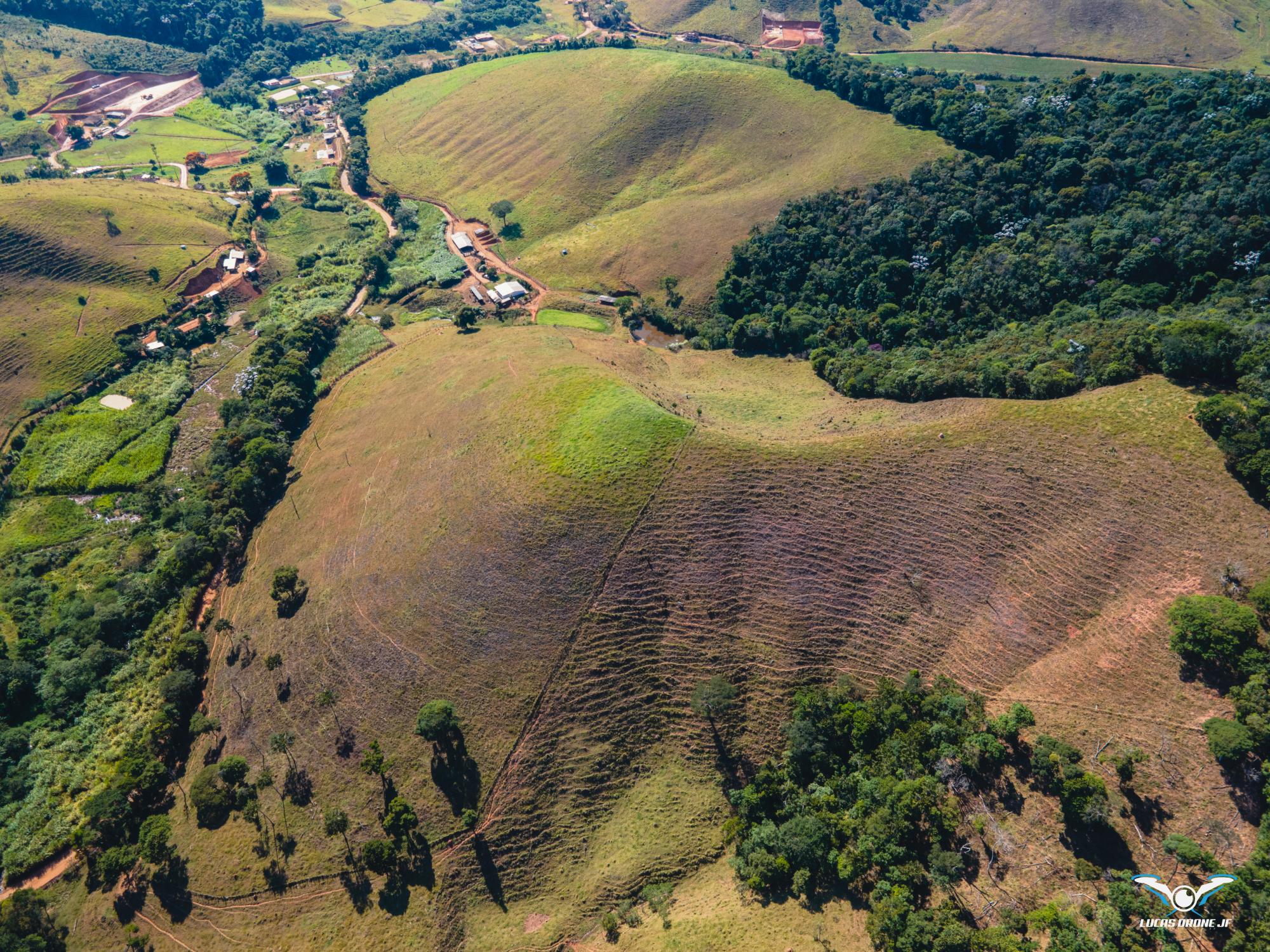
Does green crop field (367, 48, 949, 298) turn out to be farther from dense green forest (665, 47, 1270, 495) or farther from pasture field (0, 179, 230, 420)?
pasture field (0, 179, 230, 420)

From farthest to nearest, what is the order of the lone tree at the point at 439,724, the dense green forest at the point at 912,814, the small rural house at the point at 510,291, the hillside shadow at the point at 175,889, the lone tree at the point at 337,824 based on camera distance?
the small rural house at the point at 510,291 < the lone tree at the point at 439,724 < the hillside shadow at the point at 175,889 < the lone tree at the point at 337,824 < the dense green forest at the point at 912,814

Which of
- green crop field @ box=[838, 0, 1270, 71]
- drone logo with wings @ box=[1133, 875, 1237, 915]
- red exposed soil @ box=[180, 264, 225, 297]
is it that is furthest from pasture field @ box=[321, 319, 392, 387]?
green crop field @ box=[838, 0, 1270, 71]

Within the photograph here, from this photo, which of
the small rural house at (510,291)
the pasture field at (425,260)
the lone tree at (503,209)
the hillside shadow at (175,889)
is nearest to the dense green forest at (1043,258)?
the small rural house at (510,291)

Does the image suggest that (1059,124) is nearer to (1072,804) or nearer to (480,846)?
(1072,804)

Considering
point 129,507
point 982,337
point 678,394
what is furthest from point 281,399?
point 982,337

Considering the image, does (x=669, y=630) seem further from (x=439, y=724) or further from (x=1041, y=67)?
(x=1041, y=67)

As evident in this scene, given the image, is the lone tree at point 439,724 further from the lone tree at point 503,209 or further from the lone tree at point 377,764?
Result: the lone tree at point 503,209
